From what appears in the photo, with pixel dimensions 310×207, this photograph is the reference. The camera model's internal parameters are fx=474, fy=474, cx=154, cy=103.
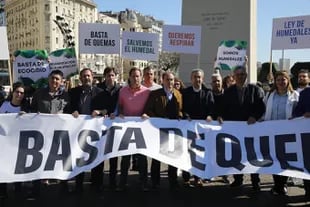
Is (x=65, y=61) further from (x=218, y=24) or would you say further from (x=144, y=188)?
(x=218, y=24)

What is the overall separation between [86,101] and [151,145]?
1.32 m

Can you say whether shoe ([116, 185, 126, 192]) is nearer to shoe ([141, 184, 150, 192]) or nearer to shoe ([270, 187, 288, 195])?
shoe ([141, 184, 150, 192])

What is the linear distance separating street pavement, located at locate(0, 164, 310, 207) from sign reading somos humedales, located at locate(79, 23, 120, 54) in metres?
3.93

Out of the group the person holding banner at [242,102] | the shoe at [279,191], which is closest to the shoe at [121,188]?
the person holding banner at [242,102]

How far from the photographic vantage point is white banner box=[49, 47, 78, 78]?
410 inches

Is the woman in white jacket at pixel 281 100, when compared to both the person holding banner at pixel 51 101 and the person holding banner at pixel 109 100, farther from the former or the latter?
the person holding banner at pixel 51 101

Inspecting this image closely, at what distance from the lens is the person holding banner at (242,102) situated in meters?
7.31

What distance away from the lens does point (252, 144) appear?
684 cm

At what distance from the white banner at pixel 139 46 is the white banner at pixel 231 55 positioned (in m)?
1.86

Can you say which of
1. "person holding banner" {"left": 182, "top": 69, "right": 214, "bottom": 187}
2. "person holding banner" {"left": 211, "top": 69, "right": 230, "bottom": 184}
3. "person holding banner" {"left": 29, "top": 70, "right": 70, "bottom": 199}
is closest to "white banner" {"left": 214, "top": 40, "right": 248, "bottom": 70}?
"person holding banner" {"left": 211, "top": 69, "right": 230, "bottom": 184}

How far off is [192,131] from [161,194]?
1.11 metres

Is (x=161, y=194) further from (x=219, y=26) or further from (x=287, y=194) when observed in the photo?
(x=219, y=26)

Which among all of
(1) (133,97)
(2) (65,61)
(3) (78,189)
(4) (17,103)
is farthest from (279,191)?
(2) (65,61)

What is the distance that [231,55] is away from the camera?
12.2m
